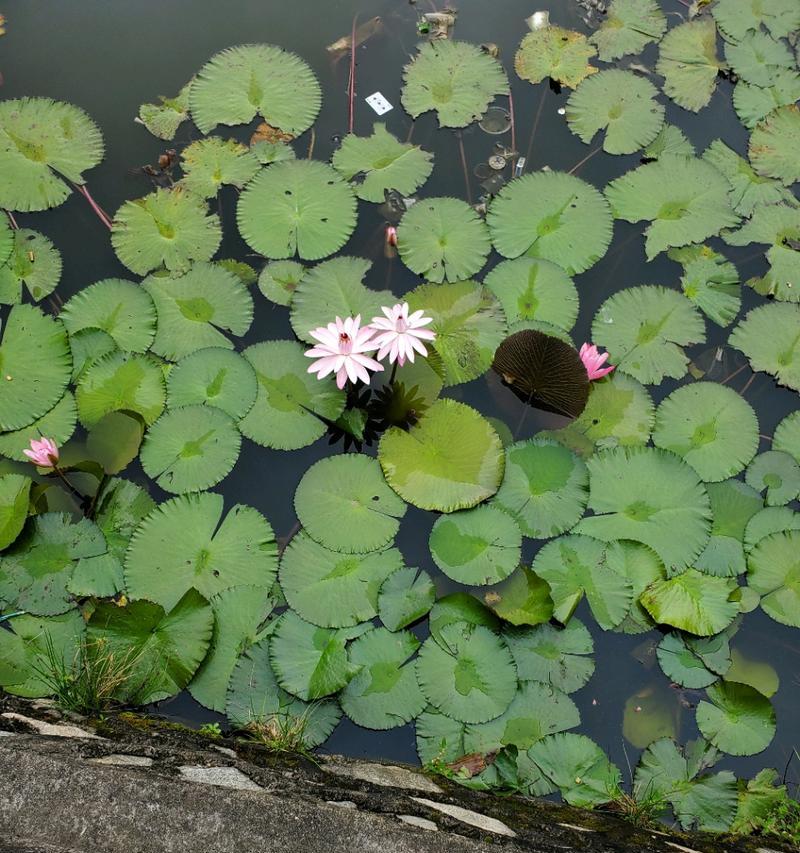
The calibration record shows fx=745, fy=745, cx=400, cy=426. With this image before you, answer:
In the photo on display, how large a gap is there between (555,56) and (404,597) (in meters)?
3.58

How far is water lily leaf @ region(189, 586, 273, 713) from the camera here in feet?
10.9

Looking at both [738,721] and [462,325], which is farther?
[462,325]

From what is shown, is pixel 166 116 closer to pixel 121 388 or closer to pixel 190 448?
pixel 121 388

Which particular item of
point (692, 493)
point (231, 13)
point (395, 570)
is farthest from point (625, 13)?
point (395, 570)

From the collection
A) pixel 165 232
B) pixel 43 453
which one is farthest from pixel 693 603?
pixel 165 232

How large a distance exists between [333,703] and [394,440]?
1.25 metres

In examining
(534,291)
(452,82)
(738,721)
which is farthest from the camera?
(452,82)

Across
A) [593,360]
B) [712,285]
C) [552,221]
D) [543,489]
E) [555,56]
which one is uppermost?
[555,56]

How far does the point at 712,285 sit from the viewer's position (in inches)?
163

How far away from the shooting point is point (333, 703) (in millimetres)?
3318

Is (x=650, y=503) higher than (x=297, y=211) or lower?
lower

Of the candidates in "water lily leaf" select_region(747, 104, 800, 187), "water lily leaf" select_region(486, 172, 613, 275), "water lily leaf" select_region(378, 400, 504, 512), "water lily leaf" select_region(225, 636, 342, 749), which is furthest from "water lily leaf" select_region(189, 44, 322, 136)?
"water lily leaf" select_region(225, 636, 342, 749)

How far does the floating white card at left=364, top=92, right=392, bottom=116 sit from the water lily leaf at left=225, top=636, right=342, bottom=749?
3276 millimetres

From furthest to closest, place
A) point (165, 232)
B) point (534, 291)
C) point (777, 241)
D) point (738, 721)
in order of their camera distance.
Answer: point (777, 241), point (165, 232), point (534, 291), point (738, 721)
